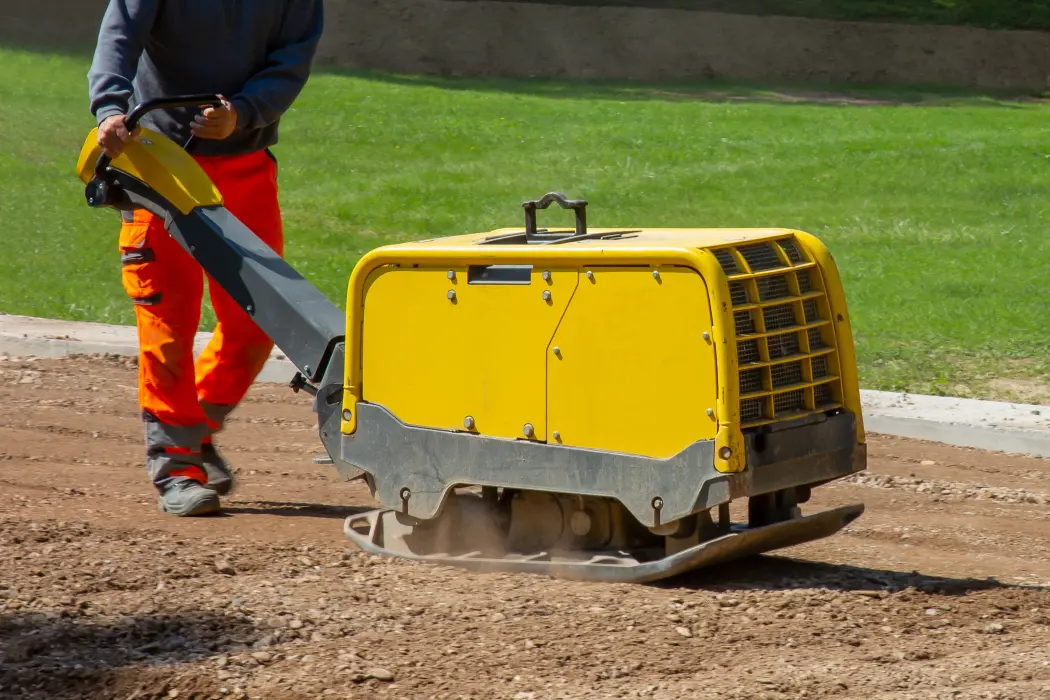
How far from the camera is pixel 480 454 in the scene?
3.97 metres

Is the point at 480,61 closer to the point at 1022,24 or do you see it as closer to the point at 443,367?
the point at 1022,24

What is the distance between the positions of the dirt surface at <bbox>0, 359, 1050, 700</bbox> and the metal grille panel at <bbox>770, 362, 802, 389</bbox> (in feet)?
1.85

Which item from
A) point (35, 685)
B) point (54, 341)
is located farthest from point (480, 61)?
point (35, 685)

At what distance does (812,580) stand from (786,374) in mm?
629

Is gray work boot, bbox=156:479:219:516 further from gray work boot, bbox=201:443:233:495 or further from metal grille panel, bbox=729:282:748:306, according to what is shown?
metal grille panel, bbox=729:282:748:306

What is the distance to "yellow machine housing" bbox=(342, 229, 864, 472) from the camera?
144 inches

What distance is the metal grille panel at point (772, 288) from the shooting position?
3838 mm

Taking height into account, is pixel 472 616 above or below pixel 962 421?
below

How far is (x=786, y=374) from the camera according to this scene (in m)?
3.89

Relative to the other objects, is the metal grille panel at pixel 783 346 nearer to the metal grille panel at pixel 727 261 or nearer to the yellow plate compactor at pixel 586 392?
the yellow plate compactor at pixel 586 392

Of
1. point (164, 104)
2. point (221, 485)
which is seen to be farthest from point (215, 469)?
point (164, 104)

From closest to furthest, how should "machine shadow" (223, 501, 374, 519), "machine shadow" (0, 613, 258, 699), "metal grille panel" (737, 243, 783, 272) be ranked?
1. "machine shadow" (0, 613, 258, 699)
2. "metal grille panel" (737, 243, 783, 272)
3. "machine shadow" (223, 501, 374, 519)

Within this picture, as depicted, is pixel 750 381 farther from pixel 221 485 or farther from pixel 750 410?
pixel 221 485

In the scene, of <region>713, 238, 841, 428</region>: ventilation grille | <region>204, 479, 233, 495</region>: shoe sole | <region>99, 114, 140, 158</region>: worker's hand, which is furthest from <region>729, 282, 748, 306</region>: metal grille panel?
<region>204, 479, 233, 495</region>: shoe sole
